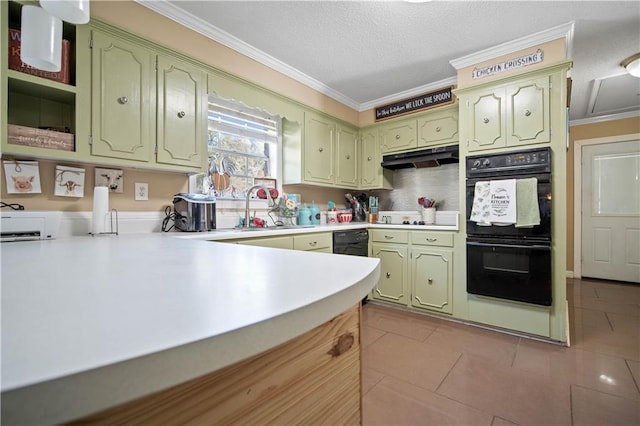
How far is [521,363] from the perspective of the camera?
1.96 m

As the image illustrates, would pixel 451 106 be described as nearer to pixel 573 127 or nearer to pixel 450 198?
pixel 450 198

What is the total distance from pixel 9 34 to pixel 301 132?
2141 mm

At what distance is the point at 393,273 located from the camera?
123 inches

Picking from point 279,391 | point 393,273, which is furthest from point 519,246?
point 279,391

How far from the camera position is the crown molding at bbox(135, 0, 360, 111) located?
2068mm

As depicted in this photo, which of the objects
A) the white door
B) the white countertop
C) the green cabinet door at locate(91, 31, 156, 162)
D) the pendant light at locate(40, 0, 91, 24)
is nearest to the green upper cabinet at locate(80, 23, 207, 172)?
the green cabinet door at locate(91, 31, 156, 162)

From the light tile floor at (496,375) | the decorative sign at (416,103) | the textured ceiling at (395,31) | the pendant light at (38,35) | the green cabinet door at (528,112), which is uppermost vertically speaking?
the textured ceiling at (395,31)

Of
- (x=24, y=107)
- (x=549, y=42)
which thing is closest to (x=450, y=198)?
(x=549, y=42)

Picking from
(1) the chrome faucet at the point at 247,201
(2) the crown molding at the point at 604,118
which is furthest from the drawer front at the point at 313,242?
(2) the crown molding at the point at 604,118

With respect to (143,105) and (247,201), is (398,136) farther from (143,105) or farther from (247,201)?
(143,105)

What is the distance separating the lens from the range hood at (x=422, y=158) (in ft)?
10.1

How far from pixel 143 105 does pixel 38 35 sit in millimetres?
952

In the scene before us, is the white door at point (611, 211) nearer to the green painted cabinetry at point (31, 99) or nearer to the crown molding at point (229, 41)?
the crown molding at point (229, 41)

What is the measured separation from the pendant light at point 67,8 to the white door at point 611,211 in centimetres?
587
